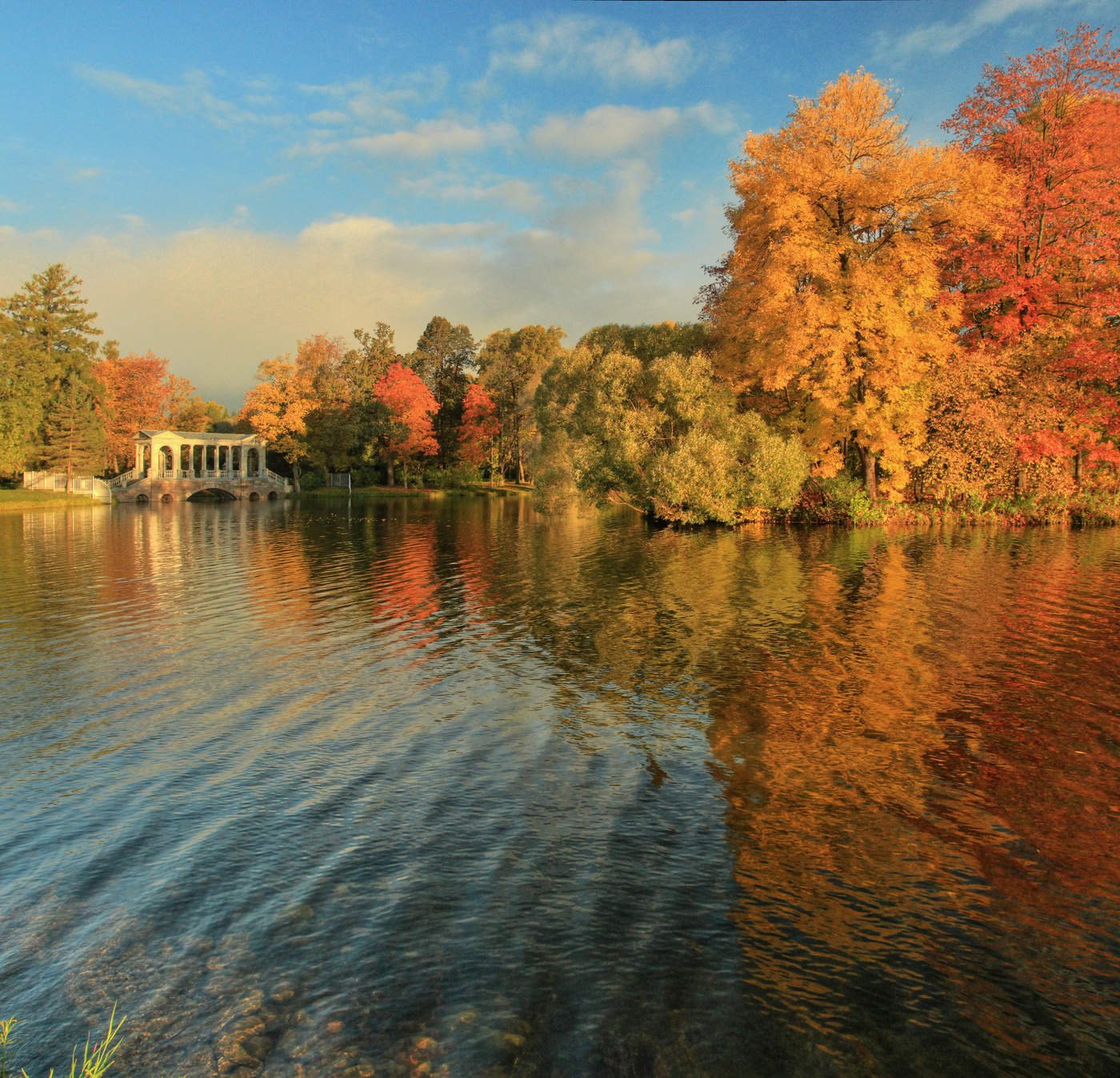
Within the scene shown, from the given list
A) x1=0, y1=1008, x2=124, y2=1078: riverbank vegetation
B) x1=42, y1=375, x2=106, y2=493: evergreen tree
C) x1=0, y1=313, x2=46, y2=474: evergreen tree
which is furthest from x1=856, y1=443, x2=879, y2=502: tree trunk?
x1=0, y1=313, x2=46, y2=474: evergreen tree


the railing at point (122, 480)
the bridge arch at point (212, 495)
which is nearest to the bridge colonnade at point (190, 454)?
the railing at point (122, 480)

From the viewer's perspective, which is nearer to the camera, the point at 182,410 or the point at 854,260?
the point at 854,260

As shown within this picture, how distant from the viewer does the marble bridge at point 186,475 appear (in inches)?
2977

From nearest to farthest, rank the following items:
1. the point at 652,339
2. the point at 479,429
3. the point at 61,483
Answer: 1. the point at 652,339
2. the point at 61,483
3. the point at 479,429

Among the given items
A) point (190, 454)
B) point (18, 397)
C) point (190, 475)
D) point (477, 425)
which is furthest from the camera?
point (477, 425)

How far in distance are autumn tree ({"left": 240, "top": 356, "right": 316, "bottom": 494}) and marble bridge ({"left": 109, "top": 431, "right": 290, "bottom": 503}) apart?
2.24 metres

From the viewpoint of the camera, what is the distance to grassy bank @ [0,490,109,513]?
192 ft

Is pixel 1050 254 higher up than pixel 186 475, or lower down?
higher up

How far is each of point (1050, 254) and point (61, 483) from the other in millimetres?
73985

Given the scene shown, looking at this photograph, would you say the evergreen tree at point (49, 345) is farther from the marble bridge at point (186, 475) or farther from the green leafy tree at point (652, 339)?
the green leafy tree at point (652, 339)

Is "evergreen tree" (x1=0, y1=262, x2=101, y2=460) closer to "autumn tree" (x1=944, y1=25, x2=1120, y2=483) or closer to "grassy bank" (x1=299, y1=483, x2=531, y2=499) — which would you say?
"grassy bank" (x1=299, y1=483, x2=531, y2=499)

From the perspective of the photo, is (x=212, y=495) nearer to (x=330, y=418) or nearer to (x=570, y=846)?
(x=330, y=418)

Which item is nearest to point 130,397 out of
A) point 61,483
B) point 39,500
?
point 61,483

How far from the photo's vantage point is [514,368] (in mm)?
85188
